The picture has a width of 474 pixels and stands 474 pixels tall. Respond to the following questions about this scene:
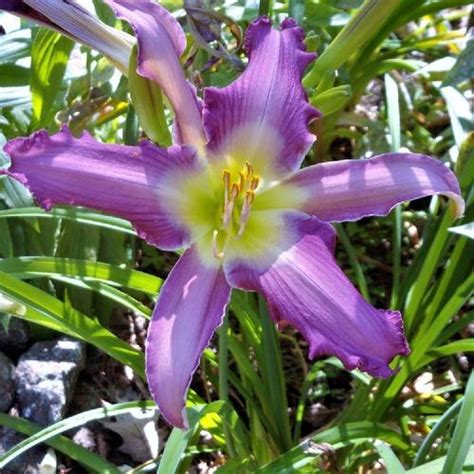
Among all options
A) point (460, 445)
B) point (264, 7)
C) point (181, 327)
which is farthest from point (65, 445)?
point (264, 7)

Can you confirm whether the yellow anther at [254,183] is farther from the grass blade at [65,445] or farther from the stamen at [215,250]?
the grass blade at [65,445]

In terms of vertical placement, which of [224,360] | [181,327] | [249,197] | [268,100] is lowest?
[224,360]

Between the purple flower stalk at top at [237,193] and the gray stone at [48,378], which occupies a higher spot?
the purple flower stalk at top at [237,193]

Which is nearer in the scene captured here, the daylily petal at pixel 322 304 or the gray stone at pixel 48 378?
the daylily petal at pixel 322 304

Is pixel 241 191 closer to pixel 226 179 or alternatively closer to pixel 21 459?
pixel 226 179

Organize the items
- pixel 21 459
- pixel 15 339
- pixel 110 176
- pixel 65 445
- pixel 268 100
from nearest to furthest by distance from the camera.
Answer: pixel 110 176, pixel 268 100, pixel 65 445, pixel 21 459, pixel 15 339

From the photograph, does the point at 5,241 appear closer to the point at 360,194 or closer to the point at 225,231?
the point at 225,231

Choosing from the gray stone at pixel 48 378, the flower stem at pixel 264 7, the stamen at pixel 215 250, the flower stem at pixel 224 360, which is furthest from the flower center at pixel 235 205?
the gray stone at pixel 48 378
